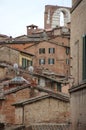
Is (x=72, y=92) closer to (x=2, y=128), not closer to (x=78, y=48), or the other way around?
(x=78, y=48)

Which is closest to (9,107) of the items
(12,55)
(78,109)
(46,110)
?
(46,110)

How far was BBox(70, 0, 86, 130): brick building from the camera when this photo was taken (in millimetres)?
14985

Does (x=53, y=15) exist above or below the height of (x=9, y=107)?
above

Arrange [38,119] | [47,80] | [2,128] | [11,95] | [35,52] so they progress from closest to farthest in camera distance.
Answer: [2,128]
[38,119]
[11,95]
[47,80]
[35,52]

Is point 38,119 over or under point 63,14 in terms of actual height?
under

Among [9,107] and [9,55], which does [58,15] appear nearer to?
[9,55]

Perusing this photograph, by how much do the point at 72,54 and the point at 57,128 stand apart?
9.77 meters

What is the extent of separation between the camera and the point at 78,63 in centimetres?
1619

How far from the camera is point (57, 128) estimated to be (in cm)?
2656

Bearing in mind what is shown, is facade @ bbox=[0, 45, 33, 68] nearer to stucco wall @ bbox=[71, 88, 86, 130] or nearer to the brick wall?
the brick wall

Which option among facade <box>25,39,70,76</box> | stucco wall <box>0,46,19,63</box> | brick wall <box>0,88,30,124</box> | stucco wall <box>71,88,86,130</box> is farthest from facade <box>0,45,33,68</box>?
stucco wall <box>71,88,86,130</box>

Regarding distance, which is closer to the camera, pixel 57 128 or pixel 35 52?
pixel 57 128

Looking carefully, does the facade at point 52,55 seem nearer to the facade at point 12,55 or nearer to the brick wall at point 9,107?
the facade at point 12,55

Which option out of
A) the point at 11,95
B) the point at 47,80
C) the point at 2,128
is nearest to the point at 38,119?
the point at 2,128
